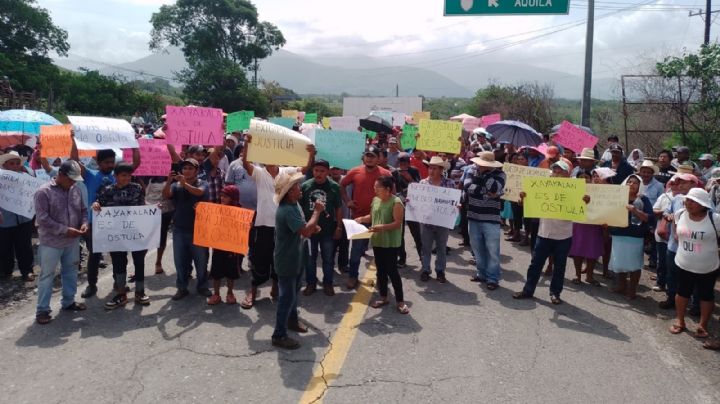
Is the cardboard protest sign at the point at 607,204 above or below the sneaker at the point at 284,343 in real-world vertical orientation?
above

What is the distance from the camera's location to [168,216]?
24.0 feet

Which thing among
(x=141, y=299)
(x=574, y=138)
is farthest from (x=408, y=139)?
(x=141, y=299)

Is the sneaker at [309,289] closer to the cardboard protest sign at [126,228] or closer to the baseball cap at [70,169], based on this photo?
the cardboard protest sign at [126,228]

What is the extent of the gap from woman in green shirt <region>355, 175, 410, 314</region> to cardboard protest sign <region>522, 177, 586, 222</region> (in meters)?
1.74

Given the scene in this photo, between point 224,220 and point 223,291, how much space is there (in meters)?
1.27

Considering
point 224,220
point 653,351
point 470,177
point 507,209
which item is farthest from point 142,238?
point 507,209

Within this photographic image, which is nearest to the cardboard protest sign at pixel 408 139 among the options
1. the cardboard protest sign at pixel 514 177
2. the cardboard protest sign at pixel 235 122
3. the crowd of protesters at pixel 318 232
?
the cardboard protest sign at pixel 235 122

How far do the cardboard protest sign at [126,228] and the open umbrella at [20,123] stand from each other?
289 centimetres

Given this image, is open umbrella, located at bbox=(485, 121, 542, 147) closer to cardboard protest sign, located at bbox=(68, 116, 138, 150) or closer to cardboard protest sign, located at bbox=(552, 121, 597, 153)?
cardboard protest sign, located at bbox=(552, 121, 597, 153)

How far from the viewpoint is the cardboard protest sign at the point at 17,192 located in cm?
644

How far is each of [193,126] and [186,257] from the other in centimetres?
180

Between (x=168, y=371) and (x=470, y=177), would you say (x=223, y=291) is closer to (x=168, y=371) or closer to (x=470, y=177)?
(x=168, y=371)

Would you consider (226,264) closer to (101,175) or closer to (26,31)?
(101,175)

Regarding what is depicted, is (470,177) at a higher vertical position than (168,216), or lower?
higher
